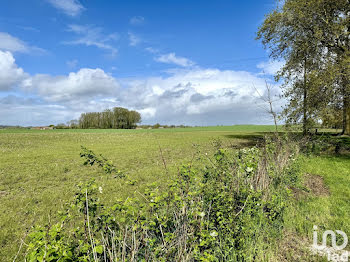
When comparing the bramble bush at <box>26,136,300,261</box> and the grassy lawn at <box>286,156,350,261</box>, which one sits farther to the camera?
the grassy lawn at <box>286,156,350,261</box>

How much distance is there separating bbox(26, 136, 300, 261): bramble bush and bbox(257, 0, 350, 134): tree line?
12.2 meters

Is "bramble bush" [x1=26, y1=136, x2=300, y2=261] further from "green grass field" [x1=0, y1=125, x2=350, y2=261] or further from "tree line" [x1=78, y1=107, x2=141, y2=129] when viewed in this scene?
"tree line" [x1=78, y1=107, x2=141, y2=129]

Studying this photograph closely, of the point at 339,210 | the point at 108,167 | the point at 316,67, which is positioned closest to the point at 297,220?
the point at 339,210

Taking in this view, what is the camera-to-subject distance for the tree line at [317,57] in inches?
542

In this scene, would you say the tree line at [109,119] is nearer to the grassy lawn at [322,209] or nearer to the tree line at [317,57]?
the tree line at [317,57]

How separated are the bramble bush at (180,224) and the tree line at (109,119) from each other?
8787 cm

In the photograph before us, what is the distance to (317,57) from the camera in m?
15.9

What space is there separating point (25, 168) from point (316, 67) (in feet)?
66.1

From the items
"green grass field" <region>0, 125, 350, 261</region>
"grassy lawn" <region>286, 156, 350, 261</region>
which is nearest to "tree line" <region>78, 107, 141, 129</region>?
"green grass field" <region>0, 125, 350, 261</region>

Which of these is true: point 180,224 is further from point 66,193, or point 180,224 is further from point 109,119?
point 109,119

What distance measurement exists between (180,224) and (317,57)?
18153 mm

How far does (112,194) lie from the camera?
740cm

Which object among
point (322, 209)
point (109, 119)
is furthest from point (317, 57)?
point (109, 119)

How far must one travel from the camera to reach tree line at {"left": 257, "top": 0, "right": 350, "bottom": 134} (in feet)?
45.2
